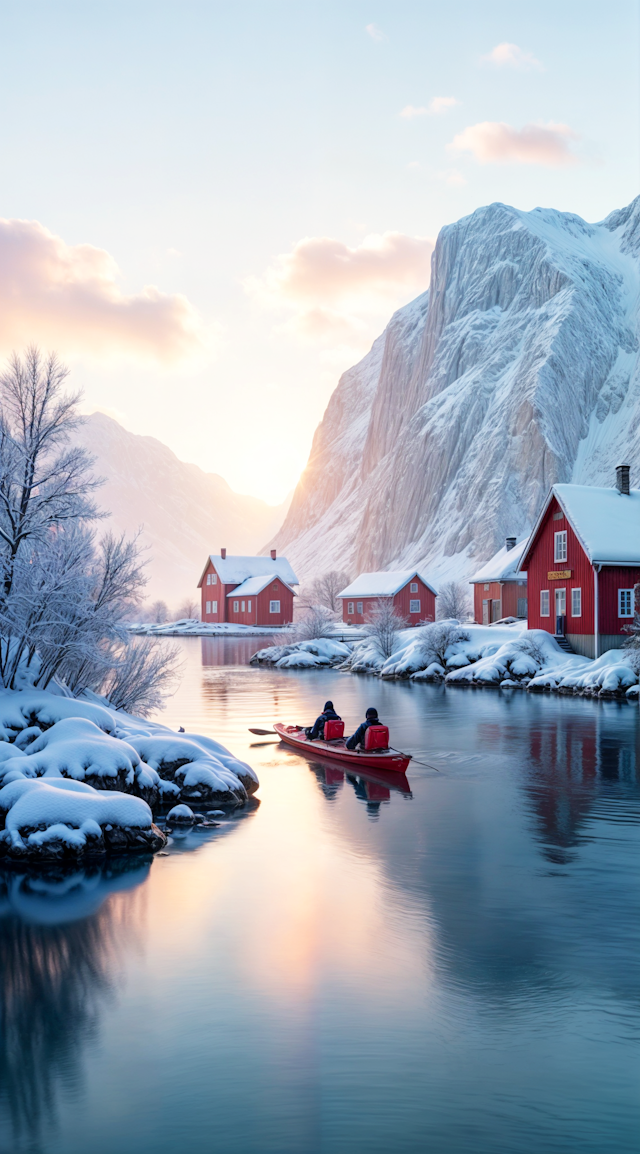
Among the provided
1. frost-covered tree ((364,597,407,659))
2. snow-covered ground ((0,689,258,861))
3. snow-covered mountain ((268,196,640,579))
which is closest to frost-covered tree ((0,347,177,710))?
snow-covered ground ((0,689,258,861))

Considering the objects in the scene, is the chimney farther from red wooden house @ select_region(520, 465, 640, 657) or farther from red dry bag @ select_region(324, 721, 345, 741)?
red dry bag @ select_region(324, 721, 345, 741)

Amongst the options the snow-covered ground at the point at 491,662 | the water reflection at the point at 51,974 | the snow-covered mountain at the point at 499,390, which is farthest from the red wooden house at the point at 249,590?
the water reflection at the point at 51,974

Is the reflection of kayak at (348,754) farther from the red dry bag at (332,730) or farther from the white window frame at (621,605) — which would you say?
the white window frame at (621,605)

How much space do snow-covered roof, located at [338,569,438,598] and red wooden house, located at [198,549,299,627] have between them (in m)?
8.50

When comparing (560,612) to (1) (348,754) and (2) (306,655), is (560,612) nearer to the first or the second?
(2) (306,655)

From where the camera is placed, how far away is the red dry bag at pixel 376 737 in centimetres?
2091

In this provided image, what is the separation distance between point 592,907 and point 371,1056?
479 centimetres

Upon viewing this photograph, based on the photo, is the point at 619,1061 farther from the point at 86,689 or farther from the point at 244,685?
the point at 244,685

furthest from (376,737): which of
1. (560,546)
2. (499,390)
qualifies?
(499,390)

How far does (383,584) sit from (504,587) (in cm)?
1863

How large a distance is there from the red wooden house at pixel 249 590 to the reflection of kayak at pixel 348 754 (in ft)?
210

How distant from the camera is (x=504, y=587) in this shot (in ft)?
212

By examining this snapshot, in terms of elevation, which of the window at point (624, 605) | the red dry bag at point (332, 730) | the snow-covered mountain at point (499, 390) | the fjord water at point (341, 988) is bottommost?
the fjord water at point (341, 988)

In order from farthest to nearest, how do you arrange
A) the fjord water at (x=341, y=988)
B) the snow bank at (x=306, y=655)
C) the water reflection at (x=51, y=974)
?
the snow bank at (x=306, y=655) < the water reflection at (x=51, y=974) < the fjord water at (x=341, y=988)
